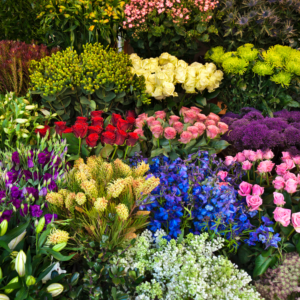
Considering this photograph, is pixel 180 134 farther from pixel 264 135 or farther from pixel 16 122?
pixel 16 122

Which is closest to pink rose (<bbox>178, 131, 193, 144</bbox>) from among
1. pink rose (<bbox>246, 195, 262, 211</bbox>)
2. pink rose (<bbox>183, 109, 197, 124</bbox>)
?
pink rose (<bbox>183, 109, 197, 124</bbox>)

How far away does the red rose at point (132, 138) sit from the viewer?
1691 millimetres

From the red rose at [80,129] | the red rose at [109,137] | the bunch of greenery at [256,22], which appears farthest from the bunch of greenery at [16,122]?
the bunch of greenery at [256,22]

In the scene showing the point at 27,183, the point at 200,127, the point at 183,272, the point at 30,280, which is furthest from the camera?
the point at 200,127

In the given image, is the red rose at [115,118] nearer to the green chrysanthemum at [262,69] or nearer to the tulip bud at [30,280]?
the tulip bud at [30,280]

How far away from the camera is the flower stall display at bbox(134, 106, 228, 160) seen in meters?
1.79

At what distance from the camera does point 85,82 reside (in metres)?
1.97

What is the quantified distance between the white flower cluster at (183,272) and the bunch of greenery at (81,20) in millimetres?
1645

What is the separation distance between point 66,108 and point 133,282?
1.46m

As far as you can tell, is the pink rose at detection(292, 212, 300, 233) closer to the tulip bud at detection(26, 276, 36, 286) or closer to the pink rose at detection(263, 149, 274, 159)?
the pink rose at detection(263, 149, 274, 159)

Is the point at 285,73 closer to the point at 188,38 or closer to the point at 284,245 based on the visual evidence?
the point at 188,38

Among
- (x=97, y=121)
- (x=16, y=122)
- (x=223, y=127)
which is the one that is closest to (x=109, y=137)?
(x=97, y=121)

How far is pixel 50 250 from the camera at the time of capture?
0.93 metres

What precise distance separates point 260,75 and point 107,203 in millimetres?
1827
